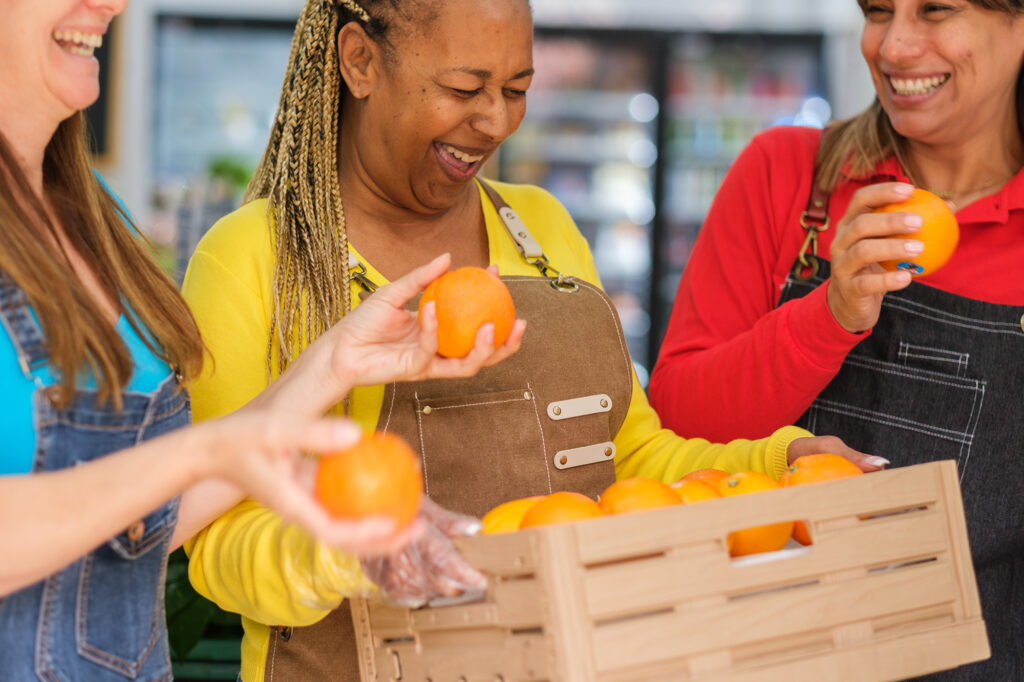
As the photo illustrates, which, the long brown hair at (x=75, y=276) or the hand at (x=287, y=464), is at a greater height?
the long brown hair at (x=75, y=276)

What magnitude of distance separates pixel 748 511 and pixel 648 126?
5263 millimetres

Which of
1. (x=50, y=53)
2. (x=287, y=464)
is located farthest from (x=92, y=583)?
(x=50, y=53)

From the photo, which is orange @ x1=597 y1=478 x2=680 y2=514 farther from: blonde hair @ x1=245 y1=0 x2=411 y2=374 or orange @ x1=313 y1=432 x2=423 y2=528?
blonde hair @ x1=245 y1=0 x2=411 y2=374

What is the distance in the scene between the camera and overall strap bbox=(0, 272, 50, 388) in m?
1.22

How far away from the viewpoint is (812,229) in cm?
214

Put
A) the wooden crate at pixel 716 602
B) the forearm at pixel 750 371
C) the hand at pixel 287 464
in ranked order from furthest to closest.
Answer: the forearm at pixel 750 371, the wooden crate at pixel 716 602, the hand at pixel 287 464

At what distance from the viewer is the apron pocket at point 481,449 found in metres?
1.76

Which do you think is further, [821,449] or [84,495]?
[821,449]

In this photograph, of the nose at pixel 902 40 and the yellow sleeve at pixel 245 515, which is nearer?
the yellow sleeve at pixel 245 515

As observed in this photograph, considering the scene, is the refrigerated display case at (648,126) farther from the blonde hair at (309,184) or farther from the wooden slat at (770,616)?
the wooden slat at (770,616)

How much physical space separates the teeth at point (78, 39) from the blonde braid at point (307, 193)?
476mm

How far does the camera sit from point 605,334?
6.51 feet

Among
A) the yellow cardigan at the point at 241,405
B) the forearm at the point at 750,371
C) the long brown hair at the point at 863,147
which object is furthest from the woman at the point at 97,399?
the long brown hair at the point at 863,147

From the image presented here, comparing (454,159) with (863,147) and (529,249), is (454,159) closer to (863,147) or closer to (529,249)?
(529,249)
